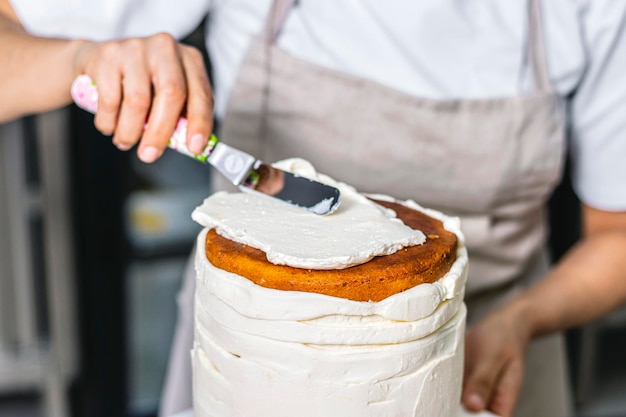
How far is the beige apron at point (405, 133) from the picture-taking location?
1.15m

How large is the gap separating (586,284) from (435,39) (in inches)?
17.2

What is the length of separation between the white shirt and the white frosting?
42cm

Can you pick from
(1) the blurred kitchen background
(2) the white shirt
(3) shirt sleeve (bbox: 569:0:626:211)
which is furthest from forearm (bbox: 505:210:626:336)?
(1) the blurred kitchen background

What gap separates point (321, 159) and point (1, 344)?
4.49 ft

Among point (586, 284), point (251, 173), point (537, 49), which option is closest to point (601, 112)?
point (537, 49)

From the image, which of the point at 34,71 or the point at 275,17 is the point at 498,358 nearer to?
the point at 275,17

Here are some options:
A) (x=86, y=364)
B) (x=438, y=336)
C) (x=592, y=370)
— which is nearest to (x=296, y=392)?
(x=438, y=336)

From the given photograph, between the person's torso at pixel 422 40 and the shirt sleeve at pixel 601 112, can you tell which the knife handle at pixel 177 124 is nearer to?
the person's torso at pixel 422 40

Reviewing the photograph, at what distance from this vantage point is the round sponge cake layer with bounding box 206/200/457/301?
2.31 ft

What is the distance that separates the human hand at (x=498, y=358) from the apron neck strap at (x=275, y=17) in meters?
0.48

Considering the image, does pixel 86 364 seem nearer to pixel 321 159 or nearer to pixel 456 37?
pixel 321 159

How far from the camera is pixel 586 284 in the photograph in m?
1.26

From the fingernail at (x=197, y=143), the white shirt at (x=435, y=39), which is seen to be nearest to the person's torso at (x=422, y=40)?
the white shirt at (x=435, y=39)

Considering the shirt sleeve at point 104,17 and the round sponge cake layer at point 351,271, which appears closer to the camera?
the round sponge cake layer at point 351,271
